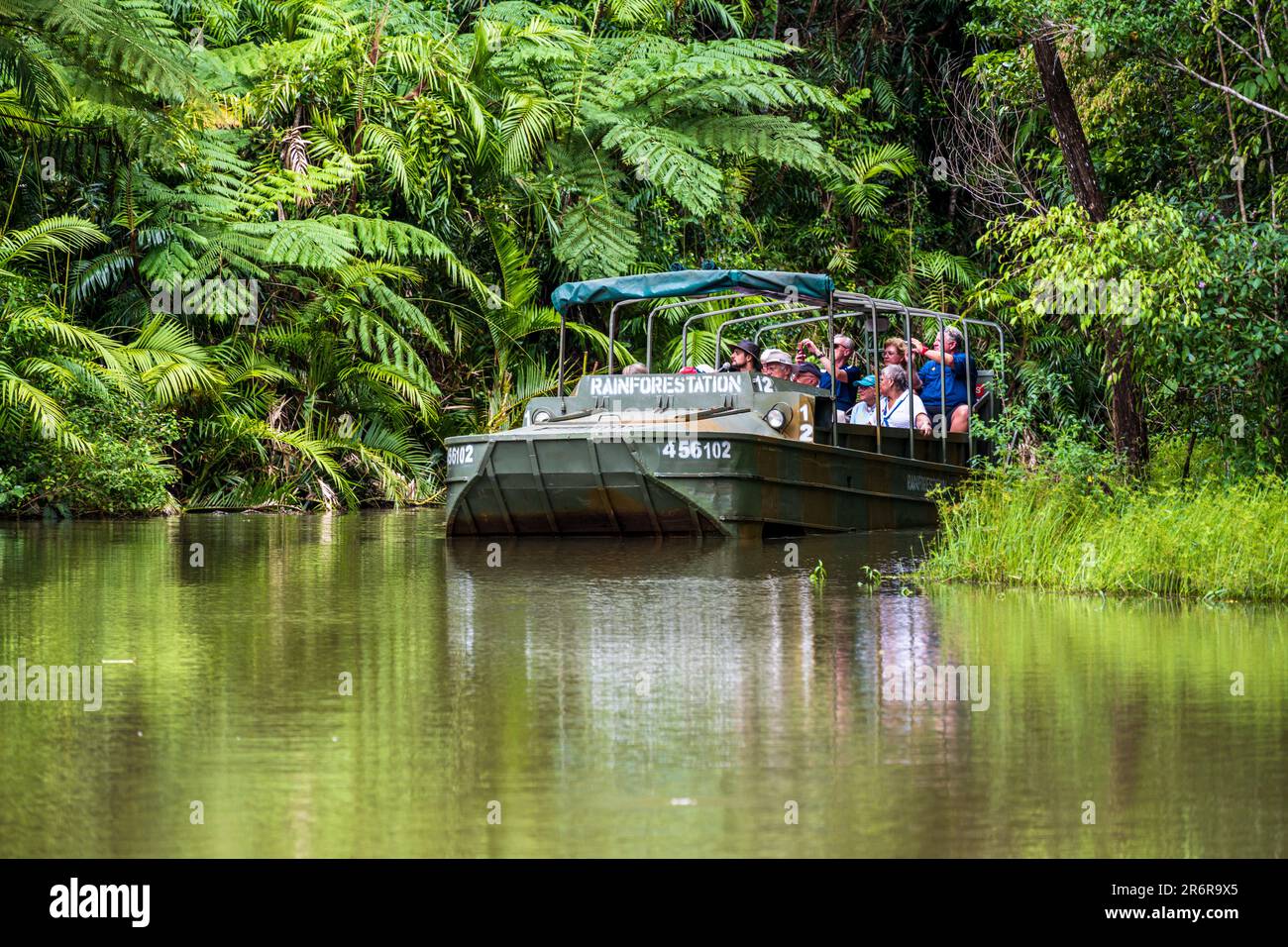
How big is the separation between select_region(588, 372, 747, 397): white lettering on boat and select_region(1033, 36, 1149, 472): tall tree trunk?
3.43 metres

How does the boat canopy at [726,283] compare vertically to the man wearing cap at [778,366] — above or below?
above

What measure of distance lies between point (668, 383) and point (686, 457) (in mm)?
1336

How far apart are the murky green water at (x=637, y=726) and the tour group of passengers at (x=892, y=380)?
6.52 meters

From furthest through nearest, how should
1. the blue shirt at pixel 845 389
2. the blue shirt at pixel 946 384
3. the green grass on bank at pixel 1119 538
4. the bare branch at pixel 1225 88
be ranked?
the blue shirt at pixel 946 384
the blue shirt at pixel 845 389
the bare branch at pixel 1225 88
the green grass on bank at pixel 1119 538

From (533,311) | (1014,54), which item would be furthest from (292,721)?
(533,311)

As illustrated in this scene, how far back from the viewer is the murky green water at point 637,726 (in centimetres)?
452

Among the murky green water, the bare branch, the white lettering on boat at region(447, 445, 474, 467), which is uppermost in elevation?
the bare branch

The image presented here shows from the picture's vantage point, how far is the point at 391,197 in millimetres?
24047

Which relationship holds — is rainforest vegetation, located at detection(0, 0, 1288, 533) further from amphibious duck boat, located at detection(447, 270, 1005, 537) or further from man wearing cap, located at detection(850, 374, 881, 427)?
amphibious duck boat, located at detection(447, 270, 1005, 537)

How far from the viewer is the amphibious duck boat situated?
1433cm

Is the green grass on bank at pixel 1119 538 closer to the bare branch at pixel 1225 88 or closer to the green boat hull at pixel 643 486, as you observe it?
the bare branch at pixel 1225 88

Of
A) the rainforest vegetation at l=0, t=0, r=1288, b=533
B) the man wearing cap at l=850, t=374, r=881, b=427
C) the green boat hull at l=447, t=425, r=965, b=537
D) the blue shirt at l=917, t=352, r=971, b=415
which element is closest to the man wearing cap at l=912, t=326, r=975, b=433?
the blue shirt at l=917, t=352, r=971, b=415

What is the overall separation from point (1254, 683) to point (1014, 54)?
13.1m

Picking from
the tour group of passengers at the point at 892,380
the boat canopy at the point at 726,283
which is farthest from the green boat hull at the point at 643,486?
the tour group of passengers at the point at 892,380
